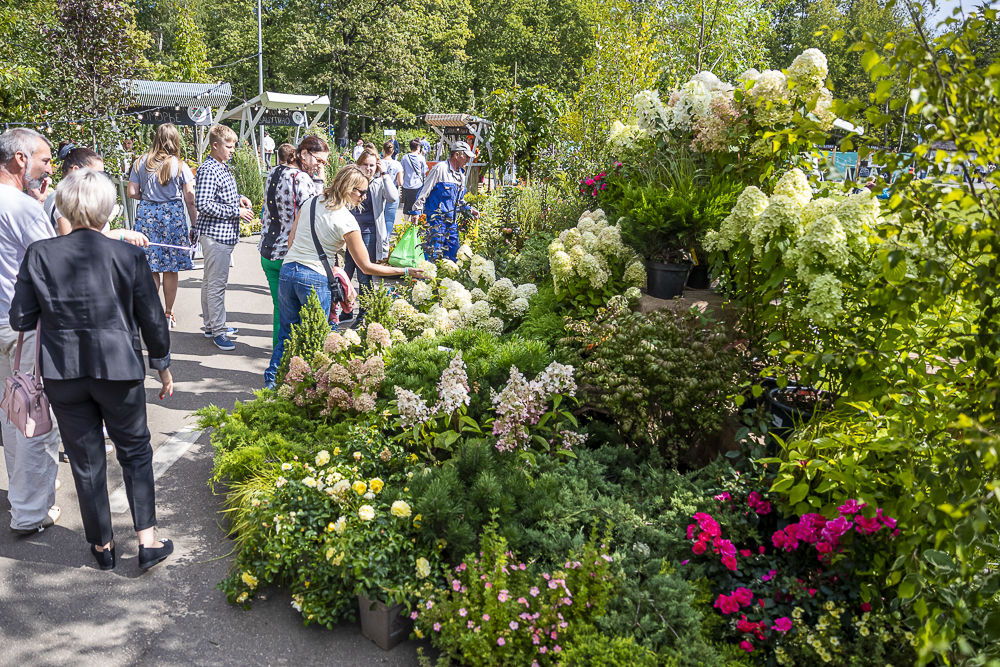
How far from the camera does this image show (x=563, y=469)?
11.0ft

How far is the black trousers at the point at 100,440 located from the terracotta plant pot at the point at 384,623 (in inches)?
48.8

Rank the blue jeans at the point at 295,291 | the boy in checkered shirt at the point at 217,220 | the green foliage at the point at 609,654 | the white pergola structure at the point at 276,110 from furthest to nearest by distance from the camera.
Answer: the white pergola structure at the point at 276,110 → the boy in checkered shirt at the point at 217,220 → the blue jeans at the point at 295,291 → the green foliage at the point at 609,654

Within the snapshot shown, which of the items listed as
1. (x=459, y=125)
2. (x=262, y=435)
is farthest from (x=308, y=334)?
(x=459, y=125)

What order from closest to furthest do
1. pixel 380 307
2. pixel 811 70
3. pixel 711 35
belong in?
pixel 811 70, pixel 380 307, pixel 711 35

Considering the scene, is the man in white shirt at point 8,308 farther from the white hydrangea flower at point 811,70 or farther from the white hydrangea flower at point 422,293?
the white hydrangea flower at point 811,70

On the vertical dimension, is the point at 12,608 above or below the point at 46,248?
below

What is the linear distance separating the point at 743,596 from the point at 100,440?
301 cm

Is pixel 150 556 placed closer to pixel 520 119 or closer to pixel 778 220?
pixel 778 220

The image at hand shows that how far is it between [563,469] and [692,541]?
2.37 ft

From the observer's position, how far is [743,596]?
262 centimetres

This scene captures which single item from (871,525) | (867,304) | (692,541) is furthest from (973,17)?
(692,541)

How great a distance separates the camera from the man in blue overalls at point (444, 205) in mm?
7348

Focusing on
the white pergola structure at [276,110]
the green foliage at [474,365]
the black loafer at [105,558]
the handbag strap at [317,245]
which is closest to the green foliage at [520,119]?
the handbag strap at [317,245]

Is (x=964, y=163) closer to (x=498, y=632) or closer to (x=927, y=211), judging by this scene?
(x=927, y=211)
